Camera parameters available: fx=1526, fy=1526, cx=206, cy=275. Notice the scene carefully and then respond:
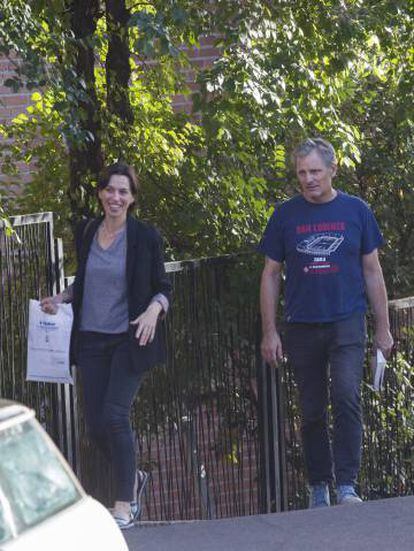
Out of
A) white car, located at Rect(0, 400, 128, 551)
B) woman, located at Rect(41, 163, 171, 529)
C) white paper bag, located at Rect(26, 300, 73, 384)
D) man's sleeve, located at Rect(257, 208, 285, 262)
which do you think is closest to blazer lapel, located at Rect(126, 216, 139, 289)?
woman, located at Rect(41, 163, 171, 529)

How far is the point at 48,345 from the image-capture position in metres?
7.65

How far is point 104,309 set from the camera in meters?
7.10

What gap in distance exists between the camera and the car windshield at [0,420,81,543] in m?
3.82

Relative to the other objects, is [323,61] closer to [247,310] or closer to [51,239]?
[247,310]

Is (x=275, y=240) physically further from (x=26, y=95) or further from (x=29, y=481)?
(x=26, y=95)

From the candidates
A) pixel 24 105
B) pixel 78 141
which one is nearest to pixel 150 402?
pixel 78 141

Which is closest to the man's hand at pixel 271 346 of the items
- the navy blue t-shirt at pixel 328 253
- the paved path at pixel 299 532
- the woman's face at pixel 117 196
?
the navy blue t-shirt at pixel 328 253

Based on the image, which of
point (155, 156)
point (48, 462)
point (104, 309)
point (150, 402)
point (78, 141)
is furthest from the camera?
point (155, 156)

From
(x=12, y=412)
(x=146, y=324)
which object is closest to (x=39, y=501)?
(x=12, y=412)

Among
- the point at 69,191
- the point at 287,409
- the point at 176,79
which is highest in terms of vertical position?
the point at 176,79

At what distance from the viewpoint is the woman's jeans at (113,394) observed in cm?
704

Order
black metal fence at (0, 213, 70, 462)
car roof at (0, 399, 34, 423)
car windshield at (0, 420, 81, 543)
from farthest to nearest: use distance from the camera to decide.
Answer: black metal fence at (0, 213, 70, 462) → car roof at (0, 399, 34, 423) → car windshield at (0, 420, 81, 543)

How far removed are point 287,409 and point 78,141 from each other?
221cm

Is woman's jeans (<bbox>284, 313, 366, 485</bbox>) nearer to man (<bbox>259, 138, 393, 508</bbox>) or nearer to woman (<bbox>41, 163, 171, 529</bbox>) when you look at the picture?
man (<bbox>259, 138, 393, 508</bbox>)
